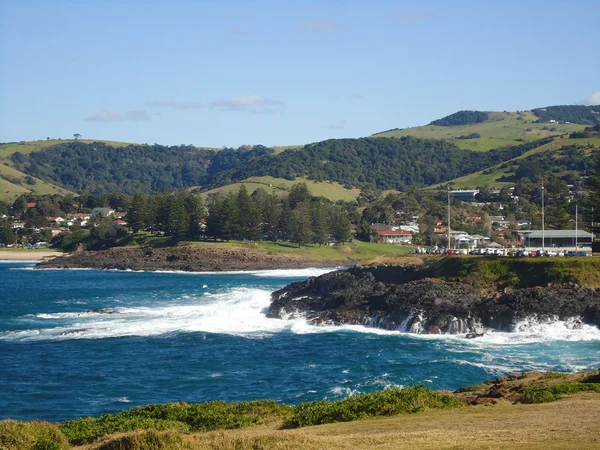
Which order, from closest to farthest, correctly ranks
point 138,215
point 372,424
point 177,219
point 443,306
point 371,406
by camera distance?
1. point 372,424
2. point 371,406
3. point 443,306
4. point 177,219
5. point 138,215

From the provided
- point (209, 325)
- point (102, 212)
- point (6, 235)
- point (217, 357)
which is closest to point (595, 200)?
point (209, 325)

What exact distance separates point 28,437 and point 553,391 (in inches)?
630

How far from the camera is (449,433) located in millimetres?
19094

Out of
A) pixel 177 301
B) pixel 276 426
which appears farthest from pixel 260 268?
pixel 276 426

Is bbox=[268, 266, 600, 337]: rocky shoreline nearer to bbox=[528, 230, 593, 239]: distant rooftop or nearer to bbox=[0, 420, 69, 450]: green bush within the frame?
bbox=[528, 230, 593, 239]: distant rooftop

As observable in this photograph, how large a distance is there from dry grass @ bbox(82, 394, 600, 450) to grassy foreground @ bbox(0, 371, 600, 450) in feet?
0.08

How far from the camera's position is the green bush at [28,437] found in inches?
760

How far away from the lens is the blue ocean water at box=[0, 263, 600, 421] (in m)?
33.8

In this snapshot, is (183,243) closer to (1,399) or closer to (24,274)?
(24,274)

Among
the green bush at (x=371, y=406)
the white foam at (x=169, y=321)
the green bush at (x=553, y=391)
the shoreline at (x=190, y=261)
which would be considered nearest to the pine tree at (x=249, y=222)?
the shoreline at (x=190, y=261)

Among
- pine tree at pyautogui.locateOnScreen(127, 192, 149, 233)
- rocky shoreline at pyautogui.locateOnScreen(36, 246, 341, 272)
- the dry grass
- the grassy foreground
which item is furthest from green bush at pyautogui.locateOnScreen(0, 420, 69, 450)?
pine tree at pyautogui.locateOnScreen(127, 192, 149, 233)

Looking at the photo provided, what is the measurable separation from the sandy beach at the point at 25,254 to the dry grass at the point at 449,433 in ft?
368

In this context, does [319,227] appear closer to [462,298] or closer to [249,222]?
[249,222]

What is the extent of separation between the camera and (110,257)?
115625 millimetres
